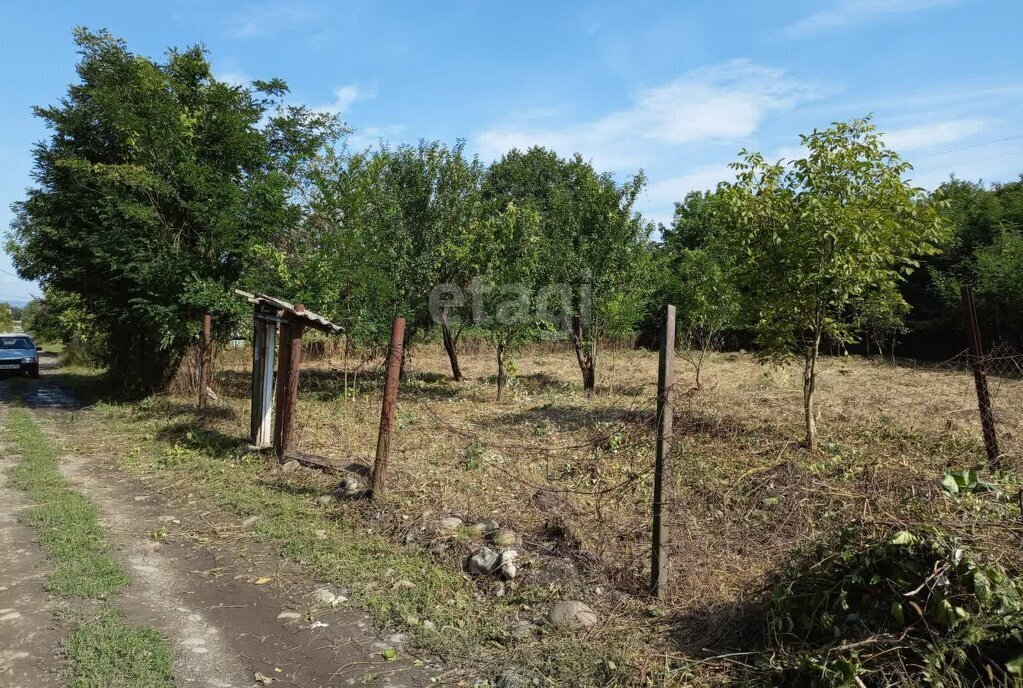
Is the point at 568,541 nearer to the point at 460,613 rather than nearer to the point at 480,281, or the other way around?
the point at 460,613

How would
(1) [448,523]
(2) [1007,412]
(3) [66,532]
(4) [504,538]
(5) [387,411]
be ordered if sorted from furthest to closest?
(2) [1007,412] → (5) [387,411] → (3) [66,532] → (1) [448,523] → (4) [504,538]

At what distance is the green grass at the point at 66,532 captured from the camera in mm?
5102

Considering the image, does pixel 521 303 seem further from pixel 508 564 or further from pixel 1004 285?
pixel 1004 285

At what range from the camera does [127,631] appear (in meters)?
4.34

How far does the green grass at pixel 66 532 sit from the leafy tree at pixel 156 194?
4.25 m

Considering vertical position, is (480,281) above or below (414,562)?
above

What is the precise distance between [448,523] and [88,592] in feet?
9.00

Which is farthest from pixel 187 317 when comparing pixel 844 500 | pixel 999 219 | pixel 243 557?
pixel 999 219

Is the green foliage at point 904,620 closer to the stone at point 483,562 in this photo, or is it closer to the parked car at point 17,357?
the stone at point 483,562

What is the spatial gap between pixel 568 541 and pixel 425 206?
1126cm

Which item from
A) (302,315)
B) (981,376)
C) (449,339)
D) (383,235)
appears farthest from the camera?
(449,339)

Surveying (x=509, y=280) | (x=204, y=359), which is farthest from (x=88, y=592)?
(x=509, y=280)

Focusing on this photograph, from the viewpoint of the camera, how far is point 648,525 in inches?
224

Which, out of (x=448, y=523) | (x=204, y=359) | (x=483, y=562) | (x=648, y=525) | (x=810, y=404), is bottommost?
(x=483, y=562)
